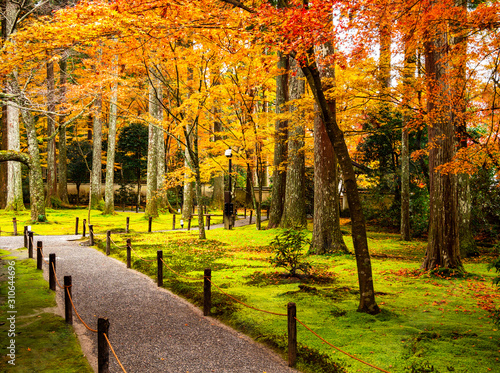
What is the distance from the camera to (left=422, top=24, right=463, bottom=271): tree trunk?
7.80 metres

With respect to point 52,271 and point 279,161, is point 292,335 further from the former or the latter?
point 279,161

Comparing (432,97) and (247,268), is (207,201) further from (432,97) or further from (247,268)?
(432,97)

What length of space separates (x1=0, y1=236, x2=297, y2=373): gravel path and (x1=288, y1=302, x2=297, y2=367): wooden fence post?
0.45ft

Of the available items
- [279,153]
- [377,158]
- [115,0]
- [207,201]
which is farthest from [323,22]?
[207,201]

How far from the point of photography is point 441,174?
25.6 feet

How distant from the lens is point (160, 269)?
7.92 m

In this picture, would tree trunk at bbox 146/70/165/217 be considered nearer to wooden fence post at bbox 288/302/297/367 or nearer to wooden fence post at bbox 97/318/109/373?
wooden fence post at bbox 97/318/109/373

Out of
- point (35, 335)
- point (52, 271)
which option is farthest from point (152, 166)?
point (35, 335)

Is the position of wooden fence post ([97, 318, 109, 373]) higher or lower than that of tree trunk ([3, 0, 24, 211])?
lower

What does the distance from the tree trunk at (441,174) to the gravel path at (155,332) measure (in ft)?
17.6

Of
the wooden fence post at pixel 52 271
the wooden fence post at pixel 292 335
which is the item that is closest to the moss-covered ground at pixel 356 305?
the wooden fence post at pixel 292 335

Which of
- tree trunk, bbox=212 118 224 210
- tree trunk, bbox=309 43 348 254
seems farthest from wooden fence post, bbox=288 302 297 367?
tree trunk, bbox=212 118 224 210

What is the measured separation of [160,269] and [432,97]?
762cm

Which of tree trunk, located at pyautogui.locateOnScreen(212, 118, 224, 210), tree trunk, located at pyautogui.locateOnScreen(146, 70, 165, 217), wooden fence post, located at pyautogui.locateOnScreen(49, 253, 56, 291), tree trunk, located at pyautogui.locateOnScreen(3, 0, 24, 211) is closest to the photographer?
wooden fence post, located at pyautogui.locateOnScreen(49, 253, 56, 291)
